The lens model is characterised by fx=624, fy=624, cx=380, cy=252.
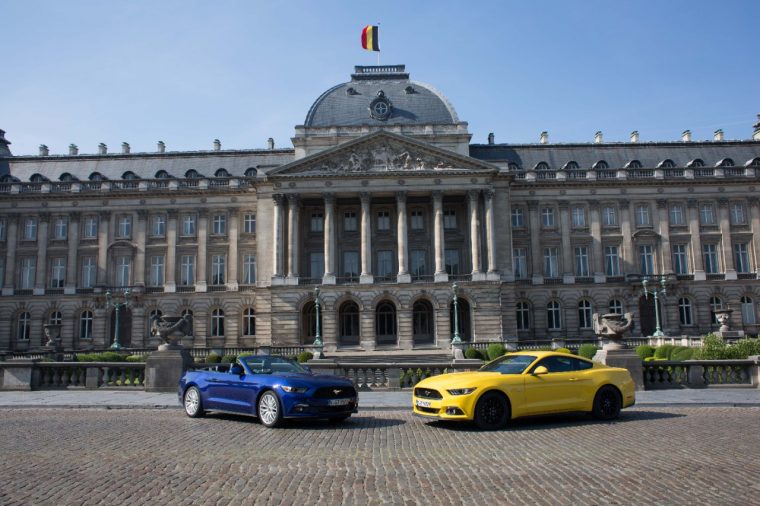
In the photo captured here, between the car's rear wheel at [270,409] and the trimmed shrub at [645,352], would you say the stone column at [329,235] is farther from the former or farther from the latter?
the car's rear wheel at [270,409]

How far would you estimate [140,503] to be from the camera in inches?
313

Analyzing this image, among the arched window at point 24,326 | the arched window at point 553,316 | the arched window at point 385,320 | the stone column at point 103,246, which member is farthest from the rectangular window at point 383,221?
the arched window at point 24,326

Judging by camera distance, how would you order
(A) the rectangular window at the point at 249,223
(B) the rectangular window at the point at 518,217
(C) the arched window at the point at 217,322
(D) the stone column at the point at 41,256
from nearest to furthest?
(C) the arched window at the point at 217,322 → (D) the stone column at the point at 41,256 → (B) the rectangular window at the point at 518,217 → (A) the rectangular window at the point at 249,223

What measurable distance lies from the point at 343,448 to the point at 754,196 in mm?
57185

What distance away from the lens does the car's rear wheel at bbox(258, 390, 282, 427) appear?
14.5 m

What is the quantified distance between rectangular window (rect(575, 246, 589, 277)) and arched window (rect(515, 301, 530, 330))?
5581 millimetres

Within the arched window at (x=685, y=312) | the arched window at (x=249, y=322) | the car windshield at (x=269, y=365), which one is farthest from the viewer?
the arched window at (x=249, y=322)

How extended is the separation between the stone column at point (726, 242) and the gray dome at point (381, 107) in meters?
25.4

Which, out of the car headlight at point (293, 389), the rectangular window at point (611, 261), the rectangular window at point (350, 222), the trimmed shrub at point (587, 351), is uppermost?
the rectangular window at point (350, 222)

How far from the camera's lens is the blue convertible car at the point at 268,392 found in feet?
47.5

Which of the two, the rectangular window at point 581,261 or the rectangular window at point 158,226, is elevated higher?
the rectangular window at point 158,226

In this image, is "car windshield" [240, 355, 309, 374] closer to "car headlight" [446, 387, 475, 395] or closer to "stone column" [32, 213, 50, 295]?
"car headlight" [446, 387, 475, 395]

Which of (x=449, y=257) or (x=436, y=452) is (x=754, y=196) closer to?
(x=449, y=257)

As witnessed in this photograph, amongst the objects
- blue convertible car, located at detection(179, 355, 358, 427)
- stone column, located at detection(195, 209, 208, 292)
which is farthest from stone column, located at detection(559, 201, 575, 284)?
blue convertible car, located at detection(179, 355, 358, 427)
